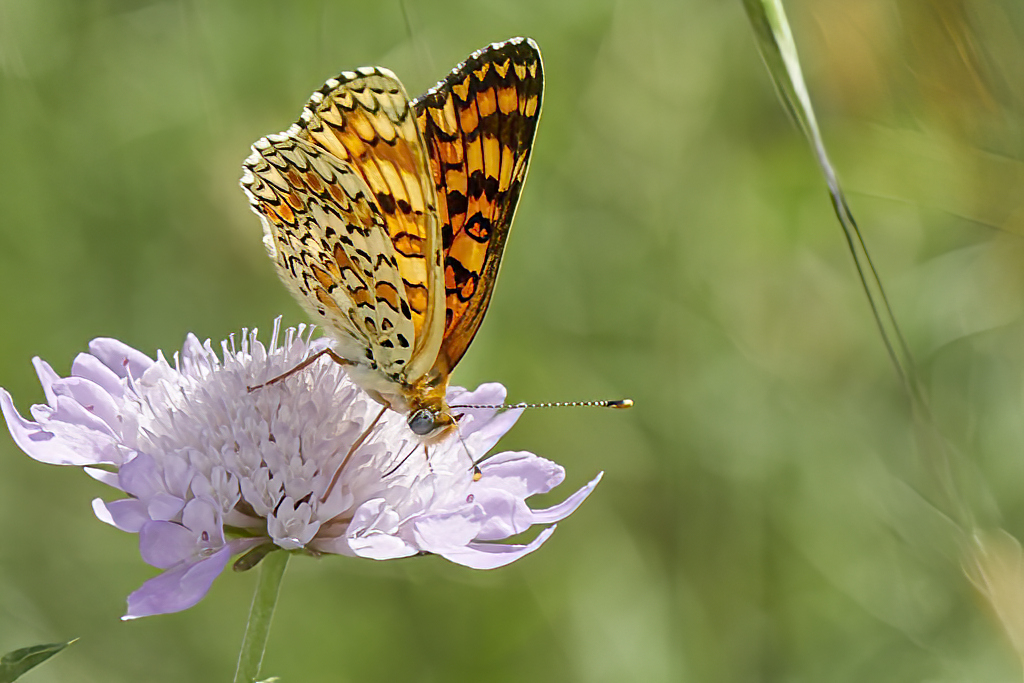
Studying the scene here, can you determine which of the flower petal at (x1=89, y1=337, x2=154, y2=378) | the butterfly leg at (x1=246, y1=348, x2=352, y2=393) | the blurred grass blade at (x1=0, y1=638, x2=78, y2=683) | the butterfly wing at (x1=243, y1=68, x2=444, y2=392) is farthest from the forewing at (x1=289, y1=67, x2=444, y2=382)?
the blurred grass blade at (x1=0, y1=638, x2=78, y2=683)

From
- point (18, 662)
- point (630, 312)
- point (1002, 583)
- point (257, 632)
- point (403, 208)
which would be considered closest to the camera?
point (18, 662)

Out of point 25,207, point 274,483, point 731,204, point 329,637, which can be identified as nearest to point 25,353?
point 25,207

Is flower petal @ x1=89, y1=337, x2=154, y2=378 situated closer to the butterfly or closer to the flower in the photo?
the flower

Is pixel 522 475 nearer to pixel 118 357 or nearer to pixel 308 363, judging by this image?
pixel 308 363

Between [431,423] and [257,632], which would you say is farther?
[431,423]

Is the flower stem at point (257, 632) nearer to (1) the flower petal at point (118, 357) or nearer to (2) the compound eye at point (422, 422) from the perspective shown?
(2) the compound eye at point (422, 422)

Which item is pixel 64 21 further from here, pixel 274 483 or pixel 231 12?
pixel 274 483

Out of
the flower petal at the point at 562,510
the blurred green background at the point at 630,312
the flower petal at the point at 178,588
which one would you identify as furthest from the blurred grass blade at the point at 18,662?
the blurred green background at the point at 630,312

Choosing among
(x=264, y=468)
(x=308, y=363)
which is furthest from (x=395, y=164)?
(x=264, y=468)

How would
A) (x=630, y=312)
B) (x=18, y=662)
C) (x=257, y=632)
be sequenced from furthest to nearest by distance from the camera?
(x=630, y=312) < (x=257, y=632) < (x=18, y=662)
